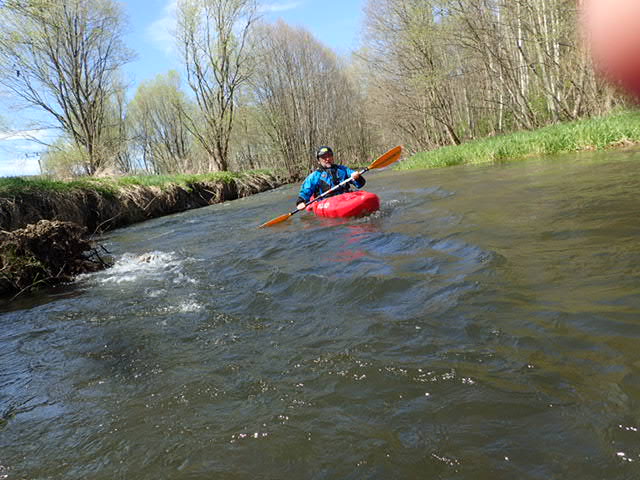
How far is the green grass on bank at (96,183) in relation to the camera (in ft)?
24.1

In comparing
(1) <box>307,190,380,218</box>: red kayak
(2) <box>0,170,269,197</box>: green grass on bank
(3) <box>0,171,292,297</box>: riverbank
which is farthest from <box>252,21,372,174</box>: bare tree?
(1) <box>307,190,380,218</box>: red kayak

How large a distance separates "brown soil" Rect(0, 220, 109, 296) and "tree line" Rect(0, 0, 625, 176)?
3.68 meters

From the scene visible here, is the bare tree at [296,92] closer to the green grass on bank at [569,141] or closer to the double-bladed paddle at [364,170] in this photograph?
the green grass on bank at [569,141]

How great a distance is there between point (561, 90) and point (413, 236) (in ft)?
45.7

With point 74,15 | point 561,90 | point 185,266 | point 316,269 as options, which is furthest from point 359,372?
point 74,15

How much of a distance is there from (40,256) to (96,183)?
18.9 ft

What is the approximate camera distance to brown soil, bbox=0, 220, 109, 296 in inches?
186

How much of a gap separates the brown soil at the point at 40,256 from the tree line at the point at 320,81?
3684mm

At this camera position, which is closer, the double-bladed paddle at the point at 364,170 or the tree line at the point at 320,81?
the double-bladed paddle at the point at 364,170

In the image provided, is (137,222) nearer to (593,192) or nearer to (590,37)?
(593,192)

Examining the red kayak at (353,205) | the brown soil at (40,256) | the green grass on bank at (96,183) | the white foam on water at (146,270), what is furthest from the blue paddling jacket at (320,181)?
the green grass on bank at (96,183)

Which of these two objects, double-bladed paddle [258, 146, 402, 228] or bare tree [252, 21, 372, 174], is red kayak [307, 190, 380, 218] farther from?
bare tree [252, 21, 372, 174]

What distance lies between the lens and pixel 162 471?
148cm

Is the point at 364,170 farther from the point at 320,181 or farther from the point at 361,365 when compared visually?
the point at 361,365
